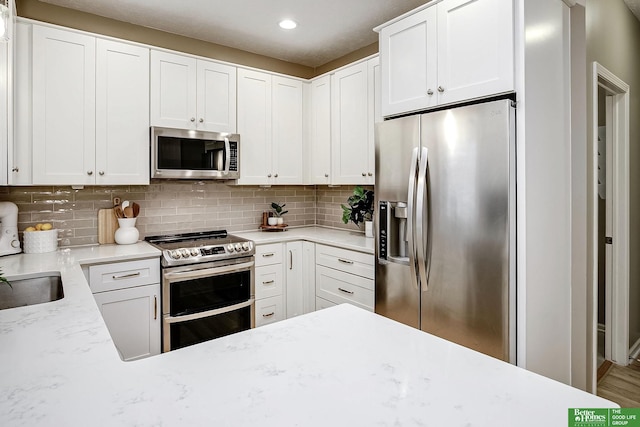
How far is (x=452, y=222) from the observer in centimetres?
211

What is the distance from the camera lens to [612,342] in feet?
9.90

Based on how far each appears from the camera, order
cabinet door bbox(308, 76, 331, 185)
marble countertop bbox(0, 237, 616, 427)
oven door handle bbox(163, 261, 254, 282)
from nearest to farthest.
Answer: marble countertop bbox(0, 237, 616, 427)
oven door handle bbox(163, 261, 254, 282)
cabinet door bbox(308, 76, 331, 185)

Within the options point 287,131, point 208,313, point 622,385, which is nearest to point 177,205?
point 208,313

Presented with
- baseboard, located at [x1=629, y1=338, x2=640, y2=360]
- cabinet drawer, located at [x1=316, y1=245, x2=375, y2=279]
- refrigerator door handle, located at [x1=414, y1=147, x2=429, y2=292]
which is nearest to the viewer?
refrigerator door handle, located at [x1=414, y1=147, x2=429, y2=292]

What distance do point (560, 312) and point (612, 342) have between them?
1244 millimetres

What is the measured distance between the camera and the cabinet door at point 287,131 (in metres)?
3.63

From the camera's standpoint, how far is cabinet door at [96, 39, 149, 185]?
2.76m

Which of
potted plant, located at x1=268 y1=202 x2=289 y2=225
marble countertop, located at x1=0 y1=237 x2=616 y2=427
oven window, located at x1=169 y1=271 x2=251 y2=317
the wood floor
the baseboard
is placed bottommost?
the wood floor

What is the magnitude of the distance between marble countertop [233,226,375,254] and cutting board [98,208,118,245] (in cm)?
107

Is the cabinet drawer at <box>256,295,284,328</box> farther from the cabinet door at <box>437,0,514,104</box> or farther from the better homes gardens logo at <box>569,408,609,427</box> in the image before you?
the better homes gardens logo at <box>569,408,609,427</box>

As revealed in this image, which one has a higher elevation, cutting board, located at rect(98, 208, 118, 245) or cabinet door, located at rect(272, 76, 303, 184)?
cabinet door, located at rect(272, 76, 303, 184)

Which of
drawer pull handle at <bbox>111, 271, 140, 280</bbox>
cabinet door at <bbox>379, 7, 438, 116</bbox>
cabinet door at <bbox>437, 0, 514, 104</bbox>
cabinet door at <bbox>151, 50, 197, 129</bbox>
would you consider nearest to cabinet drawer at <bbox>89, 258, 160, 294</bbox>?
drawer pull handle at <bbox>111, 271, 140, 280</bbox>

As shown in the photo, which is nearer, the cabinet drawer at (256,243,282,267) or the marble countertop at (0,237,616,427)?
the marble countertop at (0,237,616,427)

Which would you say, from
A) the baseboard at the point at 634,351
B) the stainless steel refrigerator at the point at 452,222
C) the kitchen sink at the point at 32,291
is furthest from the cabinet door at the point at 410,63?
the baseboard at the point at 634,351
